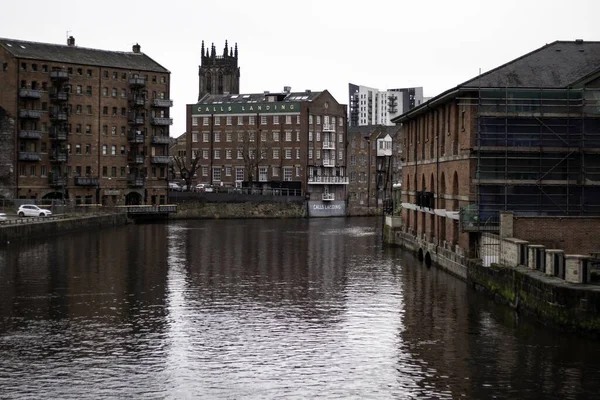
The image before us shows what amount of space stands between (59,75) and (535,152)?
7582cm

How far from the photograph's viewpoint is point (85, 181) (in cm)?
11025

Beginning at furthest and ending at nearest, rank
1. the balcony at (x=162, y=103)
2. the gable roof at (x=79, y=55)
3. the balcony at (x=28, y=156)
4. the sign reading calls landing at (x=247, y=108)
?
1. the sign reading calls landing at (x=247, y=108)
2. the balcony at (x=162, y=103)
3. the gable roof at (x=79, y=55)
4. the balcony at (x=28, y=156)

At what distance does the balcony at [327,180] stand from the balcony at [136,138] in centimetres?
3027

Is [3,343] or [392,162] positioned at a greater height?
[392,162]

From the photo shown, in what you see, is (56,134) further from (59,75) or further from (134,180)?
(134,180)

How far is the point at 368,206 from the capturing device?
474 ft

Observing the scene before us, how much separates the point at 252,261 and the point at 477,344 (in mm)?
31073

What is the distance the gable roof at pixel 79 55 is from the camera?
10584cm

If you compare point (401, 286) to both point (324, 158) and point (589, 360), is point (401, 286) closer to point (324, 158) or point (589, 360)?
point (589, 360)

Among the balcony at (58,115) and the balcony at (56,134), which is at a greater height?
the balcony at (58,115)

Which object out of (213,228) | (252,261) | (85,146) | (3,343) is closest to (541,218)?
(252,261)

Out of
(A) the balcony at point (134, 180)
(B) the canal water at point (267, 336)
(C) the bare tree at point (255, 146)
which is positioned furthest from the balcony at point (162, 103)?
(B) the canal water at point (267, 336)

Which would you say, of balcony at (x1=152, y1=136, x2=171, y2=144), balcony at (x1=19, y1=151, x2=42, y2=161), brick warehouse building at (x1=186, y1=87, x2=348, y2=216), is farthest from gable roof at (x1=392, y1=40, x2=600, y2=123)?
brick warehouse building at (x1=186, y1=87, x2=348, y2=216)

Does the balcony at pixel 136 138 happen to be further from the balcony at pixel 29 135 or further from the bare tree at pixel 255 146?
the bare tree at pixel 255 146
